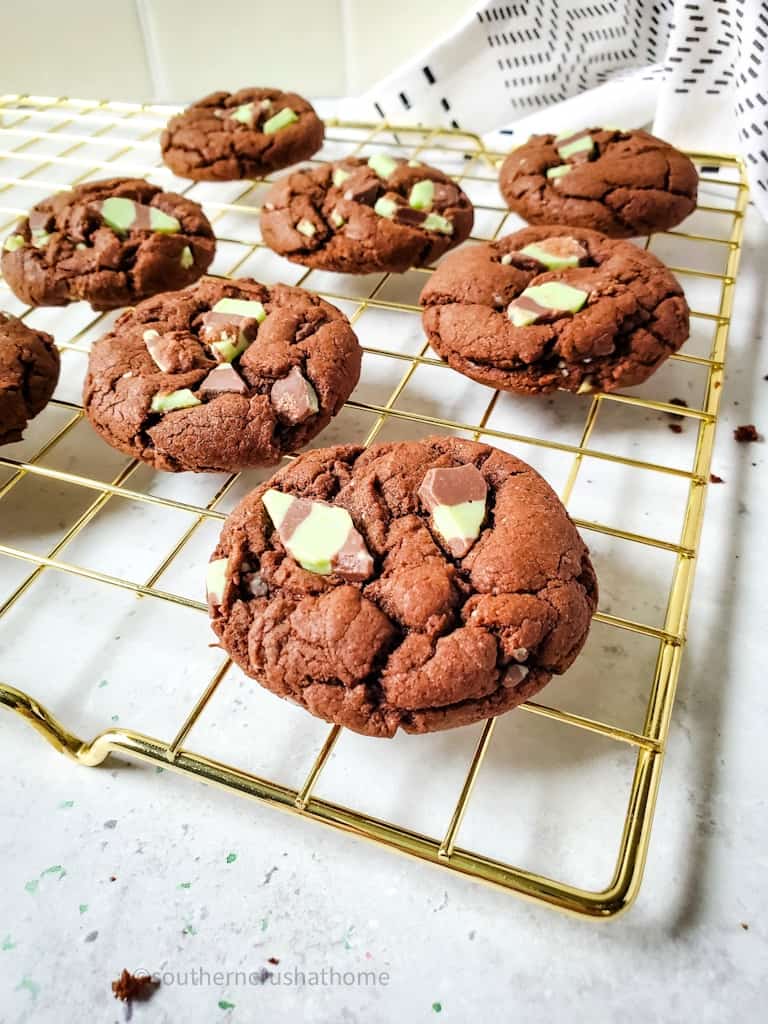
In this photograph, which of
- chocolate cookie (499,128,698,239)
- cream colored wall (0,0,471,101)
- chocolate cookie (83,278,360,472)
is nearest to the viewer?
chocolate cookie (83,278,360,472)

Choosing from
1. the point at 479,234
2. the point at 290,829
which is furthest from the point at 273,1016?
the point at 479,234

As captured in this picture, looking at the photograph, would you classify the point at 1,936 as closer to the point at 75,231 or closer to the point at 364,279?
the point at 75,231

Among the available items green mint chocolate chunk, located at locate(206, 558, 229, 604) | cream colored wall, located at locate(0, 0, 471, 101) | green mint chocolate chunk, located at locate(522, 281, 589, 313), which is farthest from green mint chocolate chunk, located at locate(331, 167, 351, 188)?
green mint chocolate chunk, located at locate(206, 558, 229, 604)

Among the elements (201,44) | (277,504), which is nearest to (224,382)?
(277,504)

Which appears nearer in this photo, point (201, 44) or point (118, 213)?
point (118, 213)

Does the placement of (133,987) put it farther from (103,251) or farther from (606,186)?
(606,186)

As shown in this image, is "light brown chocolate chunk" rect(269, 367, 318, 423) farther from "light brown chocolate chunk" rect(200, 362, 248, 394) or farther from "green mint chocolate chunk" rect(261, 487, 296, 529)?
"green mint chocolate chunk" rect(261, 487, 296, 529)
